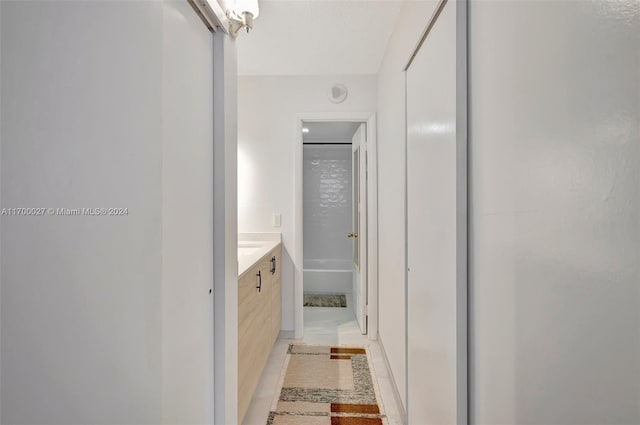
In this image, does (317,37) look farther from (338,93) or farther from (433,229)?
(433,229)

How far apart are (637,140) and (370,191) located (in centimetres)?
282

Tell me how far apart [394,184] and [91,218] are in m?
1.91

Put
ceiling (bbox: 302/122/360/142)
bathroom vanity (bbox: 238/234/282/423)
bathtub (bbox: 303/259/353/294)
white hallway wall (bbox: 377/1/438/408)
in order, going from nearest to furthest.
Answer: bathroom vanity (bbox: 238/234/282/423) < white hallway wall (bbox: 377/1/438/408) < ceiling (bbox: 302/122/360/142) < bathtub (bbox: 303/259/353/294)

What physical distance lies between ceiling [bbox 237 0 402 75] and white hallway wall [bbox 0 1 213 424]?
4.47 ft

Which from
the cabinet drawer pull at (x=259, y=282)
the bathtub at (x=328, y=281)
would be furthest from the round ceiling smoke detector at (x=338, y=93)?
the bathtub at (x=328, y=281)


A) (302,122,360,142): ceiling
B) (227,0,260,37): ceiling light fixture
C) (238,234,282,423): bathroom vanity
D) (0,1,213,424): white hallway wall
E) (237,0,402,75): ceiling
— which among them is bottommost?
(238,234,282,423): bathroom vanity

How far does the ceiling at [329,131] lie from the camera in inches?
171

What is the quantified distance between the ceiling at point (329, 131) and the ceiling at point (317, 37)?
1.00 metres

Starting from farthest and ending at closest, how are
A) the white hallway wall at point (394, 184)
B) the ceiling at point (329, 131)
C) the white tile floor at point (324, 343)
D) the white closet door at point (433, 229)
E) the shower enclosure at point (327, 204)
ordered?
the shower enclosure at point (327, 204), the ceiling at point (329, 131), the white tile floor at point (324, 343), the white hallway wall at point (394, 184), the white closet door at point (433, 229)

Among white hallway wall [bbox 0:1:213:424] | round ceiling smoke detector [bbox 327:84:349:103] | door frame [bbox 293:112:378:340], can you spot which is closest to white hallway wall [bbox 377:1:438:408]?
door frame [bbox 293:112:378:340]

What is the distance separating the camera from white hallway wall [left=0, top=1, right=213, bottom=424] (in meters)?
0.66

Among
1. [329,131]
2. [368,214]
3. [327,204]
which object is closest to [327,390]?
[368,214]

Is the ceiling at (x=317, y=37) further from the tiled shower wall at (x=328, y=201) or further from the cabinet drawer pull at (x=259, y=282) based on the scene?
the tiled shower wall at (x=328, y=201)

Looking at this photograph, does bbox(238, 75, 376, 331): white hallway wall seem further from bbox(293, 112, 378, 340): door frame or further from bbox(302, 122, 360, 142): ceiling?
bbox(302, 122, 360, 142): ceiling
